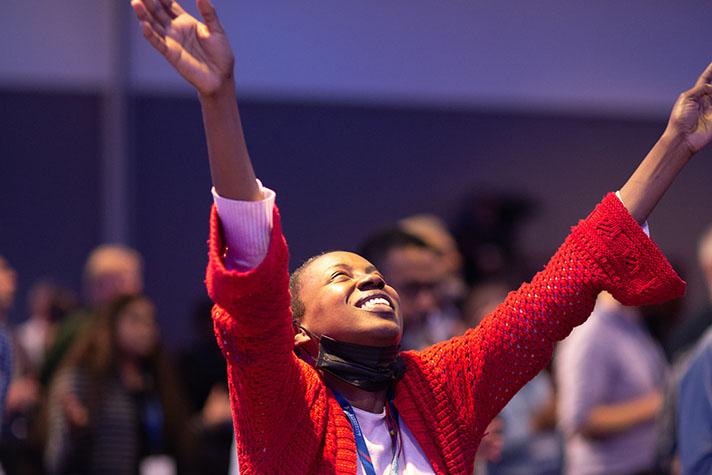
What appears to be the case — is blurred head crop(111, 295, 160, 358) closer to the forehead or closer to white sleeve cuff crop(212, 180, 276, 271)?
the forehead

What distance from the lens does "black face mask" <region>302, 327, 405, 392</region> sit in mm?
1985

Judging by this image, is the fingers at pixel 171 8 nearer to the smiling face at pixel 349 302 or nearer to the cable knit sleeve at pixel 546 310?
the smiling face at pixel 349 302

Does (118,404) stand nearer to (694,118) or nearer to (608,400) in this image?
(608,400)

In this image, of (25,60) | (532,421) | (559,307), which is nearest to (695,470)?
(559,307)

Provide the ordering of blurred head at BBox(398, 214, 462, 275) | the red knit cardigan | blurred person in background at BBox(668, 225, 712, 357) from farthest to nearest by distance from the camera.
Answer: blurred person in background at BBox(668, 225, 712, 357)
blurred head at BBox(398, 214, 462, 275)
the red knit cardigan

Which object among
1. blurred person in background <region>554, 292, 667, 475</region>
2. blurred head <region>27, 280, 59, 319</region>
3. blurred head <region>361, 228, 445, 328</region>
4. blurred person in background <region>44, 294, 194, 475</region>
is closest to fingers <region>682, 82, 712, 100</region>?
blurred head <region>361, 228, 445, 328</region>

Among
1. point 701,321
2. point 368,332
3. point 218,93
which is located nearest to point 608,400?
point 701,321

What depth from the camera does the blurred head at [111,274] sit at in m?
5.66

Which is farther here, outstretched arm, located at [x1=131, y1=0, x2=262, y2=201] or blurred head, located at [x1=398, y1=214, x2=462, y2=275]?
blurred head, located at [x1=398, y1=214, x2=462, y2=275]

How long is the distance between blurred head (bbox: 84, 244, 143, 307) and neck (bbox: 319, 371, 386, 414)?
3.75 metres

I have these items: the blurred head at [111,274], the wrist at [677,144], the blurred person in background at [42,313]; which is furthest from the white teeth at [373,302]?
the blurred person in background at [42,313]

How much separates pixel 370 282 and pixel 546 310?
386 millimetres

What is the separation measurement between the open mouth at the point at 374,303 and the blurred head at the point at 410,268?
1297 mm

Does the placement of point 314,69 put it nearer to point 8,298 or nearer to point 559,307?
point 8,298
